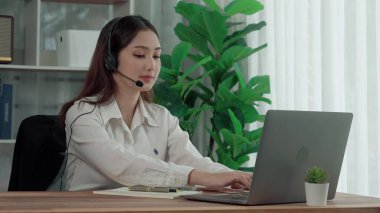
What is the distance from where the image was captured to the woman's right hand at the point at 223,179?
1.97m

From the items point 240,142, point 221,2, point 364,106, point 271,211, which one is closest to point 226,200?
point 271,211

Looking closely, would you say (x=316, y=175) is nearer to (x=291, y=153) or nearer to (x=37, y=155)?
(x=291, y=153)

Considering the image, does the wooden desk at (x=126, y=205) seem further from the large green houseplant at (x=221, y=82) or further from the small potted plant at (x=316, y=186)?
the large green houseplant at (x=221, y=82)

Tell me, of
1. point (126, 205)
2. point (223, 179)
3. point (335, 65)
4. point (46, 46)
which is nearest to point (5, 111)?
point (46, 46)

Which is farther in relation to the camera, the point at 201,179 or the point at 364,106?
the point at 364,106

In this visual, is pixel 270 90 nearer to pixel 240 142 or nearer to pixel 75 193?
pixel 240 142

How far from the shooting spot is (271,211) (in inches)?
62.4

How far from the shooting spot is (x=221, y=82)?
3.78 meters

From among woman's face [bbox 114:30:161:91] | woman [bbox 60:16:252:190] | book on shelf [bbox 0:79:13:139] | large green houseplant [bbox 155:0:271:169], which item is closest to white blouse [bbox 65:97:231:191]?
woman [bbox 60:16:252:190]

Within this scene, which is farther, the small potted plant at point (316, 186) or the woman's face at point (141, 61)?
the woman's face at point (141, 61)

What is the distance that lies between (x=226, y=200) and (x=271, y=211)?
0.12 m

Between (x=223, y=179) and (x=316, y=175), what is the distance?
39 cm

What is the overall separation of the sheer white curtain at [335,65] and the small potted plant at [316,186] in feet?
5.10

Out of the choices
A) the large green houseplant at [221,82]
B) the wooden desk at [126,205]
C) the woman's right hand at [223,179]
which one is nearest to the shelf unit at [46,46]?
the large green houseplant at [221,82]
